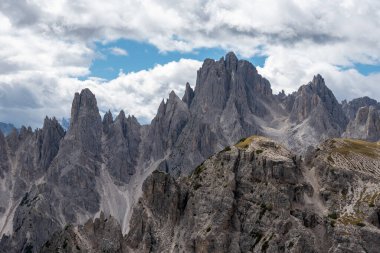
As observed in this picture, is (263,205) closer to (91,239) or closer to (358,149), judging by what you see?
(358,149)

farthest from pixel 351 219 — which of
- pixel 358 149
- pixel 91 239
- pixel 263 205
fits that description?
pixel 91 239

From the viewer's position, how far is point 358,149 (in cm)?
13000

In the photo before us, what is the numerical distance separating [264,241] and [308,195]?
14528 mm

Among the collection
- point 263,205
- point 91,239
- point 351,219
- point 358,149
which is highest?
point 358,149

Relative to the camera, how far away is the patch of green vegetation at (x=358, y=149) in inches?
5049

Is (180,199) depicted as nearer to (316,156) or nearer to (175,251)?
(175,251)

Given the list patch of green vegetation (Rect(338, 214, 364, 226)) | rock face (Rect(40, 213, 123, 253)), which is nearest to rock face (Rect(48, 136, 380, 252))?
patch of green vegetation (Rect(338, 214, 364, 226))

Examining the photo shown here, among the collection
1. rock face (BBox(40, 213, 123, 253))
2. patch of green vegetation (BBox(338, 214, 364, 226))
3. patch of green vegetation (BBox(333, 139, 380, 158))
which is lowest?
rock face (BBox(40, 213, 123, 253))

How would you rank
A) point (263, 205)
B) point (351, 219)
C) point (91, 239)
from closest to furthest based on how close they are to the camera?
point (351, 219) < point (263, 205) < point (91, 239)

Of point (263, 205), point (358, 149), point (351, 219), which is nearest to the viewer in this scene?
point (351, 219)

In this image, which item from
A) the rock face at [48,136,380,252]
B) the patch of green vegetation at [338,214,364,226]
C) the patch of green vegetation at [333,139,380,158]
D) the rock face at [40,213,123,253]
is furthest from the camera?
the patch of green vegetation at [333,139,380,158]

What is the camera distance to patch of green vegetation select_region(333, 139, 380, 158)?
12825 centimetres

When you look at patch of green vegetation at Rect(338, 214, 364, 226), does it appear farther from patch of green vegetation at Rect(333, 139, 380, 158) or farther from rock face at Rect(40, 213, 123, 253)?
rock face at Rect(40, 213, 123, 253)

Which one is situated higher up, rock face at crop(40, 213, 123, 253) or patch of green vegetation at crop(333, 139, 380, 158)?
patch of green vegetation at crop(333, 139, 380, 158)
